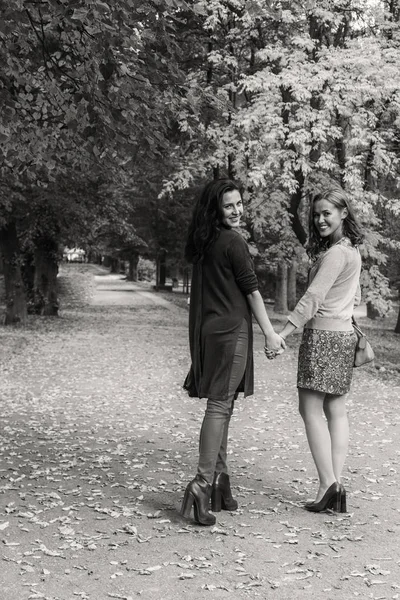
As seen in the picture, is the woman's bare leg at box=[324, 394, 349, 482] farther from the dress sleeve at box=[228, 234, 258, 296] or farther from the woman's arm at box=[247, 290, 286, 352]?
the dress sleeve at box=[228, 234, 258, 296]

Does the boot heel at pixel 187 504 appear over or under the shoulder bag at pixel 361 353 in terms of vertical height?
under

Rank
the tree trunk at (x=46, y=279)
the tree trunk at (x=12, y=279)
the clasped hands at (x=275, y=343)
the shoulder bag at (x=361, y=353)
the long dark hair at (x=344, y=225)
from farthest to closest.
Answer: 1. the tree trunk at (x=46, y=279)
2. the tree trunk at (x=12, y=279)
3. the shoulder bag at (x=361, y=353)
4. the long dark hair at (x=344, y=225)
5. the clasped hands at (x=275, y=343)

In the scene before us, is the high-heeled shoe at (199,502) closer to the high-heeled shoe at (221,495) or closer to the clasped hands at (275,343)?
the high-heeled shoe at (221,495)

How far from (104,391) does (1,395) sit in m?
1.39

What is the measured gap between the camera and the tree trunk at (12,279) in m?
22.6

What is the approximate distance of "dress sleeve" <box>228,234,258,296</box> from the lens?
484 cm

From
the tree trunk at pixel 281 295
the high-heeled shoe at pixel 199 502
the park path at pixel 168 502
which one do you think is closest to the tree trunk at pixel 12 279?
the park path at pixel 168 502

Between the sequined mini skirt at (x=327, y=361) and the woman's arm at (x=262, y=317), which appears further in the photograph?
the sequined mini skirt at (x=327, y=361)

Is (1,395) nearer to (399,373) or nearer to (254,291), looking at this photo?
(254,291)

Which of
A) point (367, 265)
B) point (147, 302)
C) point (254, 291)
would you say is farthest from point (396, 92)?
point (147, 302)

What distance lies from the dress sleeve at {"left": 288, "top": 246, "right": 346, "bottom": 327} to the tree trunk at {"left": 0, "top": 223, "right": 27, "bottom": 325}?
18.4 metres

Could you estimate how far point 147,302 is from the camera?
3659 cm

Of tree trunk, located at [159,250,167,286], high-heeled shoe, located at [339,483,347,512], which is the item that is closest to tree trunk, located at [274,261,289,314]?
tree trunk, located at [159,250,167,286]

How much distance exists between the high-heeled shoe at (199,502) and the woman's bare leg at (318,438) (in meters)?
0.78
